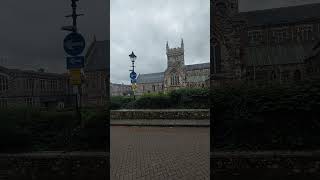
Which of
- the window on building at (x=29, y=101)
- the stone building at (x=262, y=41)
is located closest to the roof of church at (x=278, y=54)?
the stone building at (x=262, y=41)

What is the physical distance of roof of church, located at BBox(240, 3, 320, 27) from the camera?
5035 mm

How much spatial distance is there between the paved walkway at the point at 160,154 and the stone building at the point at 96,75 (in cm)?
49

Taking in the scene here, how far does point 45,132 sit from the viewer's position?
19.4 feet

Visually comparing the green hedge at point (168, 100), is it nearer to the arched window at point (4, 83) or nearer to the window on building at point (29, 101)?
the window on building at point (29, 101)

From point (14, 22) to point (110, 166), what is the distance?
85.8 inches

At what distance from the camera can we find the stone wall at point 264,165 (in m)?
5.62

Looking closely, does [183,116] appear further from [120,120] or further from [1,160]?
[1,160]

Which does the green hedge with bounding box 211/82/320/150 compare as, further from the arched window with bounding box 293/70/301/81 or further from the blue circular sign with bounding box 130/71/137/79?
the blue circular sign with bounding box 130/71/137/79

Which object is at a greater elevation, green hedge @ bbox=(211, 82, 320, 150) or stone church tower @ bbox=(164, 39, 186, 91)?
stone church tower @ bbox=(164, 39, 186, 91)

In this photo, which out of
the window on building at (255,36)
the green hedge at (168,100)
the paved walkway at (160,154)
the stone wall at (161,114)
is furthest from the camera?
the window on building at (255,36)

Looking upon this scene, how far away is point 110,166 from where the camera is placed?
517 cm

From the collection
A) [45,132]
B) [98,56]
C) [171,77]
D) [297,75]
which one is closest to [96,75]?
[98,56]

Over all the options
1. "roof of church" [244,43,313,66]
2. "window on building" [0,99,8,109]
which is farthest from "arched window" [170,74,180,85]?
"window on building" [0,99,8,109]

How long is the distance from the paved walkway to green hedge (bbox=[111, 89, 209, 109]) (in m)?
0.25
